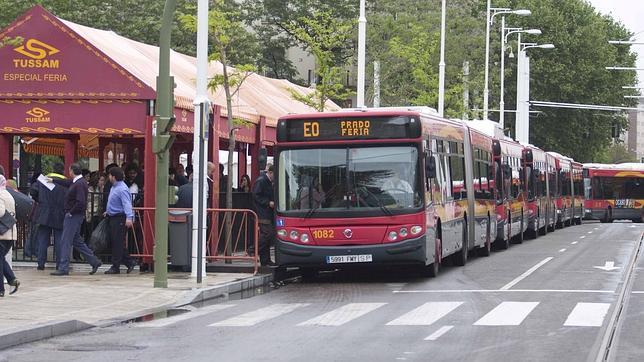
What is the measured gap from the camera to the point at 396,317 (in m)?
15.4

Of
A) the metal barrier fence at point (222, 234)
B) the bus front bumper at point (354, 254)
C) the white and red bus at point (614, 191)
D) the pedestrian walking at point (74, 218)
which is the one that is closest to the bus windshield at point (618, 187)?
the white and red bus at point (614, 191)

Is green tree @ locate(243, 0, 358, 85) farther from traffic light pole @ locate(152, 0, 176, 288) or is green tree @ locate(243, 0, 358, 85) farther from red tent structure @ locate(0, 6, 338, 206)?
traffic light pole @ locate(152, 0, 176, 288)

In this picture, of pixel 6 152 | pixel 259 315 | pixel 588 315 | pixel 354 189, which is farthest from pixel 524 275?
pixel 6 152

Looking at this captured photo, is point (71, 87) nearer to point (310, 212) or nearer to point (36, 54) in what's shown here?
point (36, 54)

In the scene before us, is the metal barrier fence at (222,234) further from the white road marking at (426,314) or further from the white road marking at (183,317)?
the white road marking at (426,314)

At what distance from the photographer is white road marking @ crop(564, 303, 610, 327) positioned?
14.5m

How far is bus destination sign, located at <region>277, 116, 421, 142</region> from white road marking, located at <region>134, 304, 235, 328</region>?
4.49 meters

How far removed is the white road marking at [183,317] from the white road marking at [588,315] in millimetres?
4615

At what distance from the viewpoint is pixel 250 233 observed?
23.8 m

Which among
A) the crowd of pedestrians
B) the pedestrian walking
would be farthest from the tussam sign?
the pedestrian walking

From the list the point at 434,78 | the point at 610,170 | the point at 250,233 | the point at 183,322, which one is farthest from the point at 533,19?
the point at 183,322

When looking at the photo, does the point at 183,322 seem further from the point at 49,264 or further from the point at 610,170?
the point at 610,170

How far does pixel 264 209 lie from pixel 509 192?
12.6 meters

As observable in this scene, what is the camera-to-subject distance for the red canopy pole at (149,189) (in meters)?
22.2
